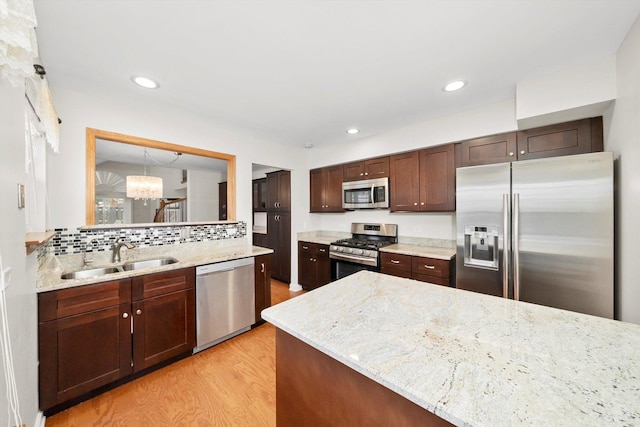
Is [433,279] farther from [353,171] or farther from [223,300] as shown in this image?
[223,300]

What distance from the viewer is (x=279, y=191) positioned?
438cm

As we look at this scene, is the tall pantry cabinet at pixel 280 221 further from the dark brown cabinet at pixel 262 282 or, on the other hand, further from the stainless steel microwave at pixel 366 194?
the dark brown cabinet at pixel 262 282

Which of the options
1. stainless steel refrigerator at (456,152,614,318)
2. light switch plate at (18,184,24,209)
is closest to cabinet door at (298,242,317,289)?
stainless steel refrigerator at (456,152,614,318)

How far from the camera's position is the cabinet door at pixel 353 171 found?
3650 millimetres

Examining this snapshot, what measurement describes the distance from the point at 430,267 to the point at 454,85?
1873 mm

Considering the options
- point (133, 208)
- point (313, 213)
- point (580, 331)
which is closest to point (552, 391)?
point (580, 331)

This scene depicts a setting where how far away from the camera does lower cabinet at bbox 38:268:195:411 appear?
61.7 inches

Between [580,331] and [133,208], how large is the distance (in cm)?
439

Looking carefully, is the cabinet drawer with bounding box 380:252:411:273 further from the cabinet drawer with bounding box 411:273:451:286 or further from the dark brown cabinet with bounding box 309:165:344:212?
the dark brown cabinet with bounding box 309:165:344:212

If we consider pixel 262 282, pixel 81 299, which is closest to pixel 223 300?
pixel 262 282

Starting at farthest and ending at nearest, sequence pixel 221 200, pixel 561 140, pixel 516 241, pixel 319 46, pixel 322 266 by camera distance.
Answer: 1. pixel 221 200
2. pixel 322 266
3. pixel 561 140
4. pixel 516 241
5. pixel 319 46

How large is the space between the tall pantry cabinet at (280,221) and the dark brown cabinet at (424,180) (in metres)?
1.86

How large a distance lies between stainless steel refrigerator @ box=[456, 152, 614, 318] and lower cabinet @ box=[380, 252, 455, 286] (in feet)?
0.64

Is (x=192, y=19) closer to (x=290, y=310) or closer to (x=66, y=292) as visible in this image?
(x=290, y=310)
